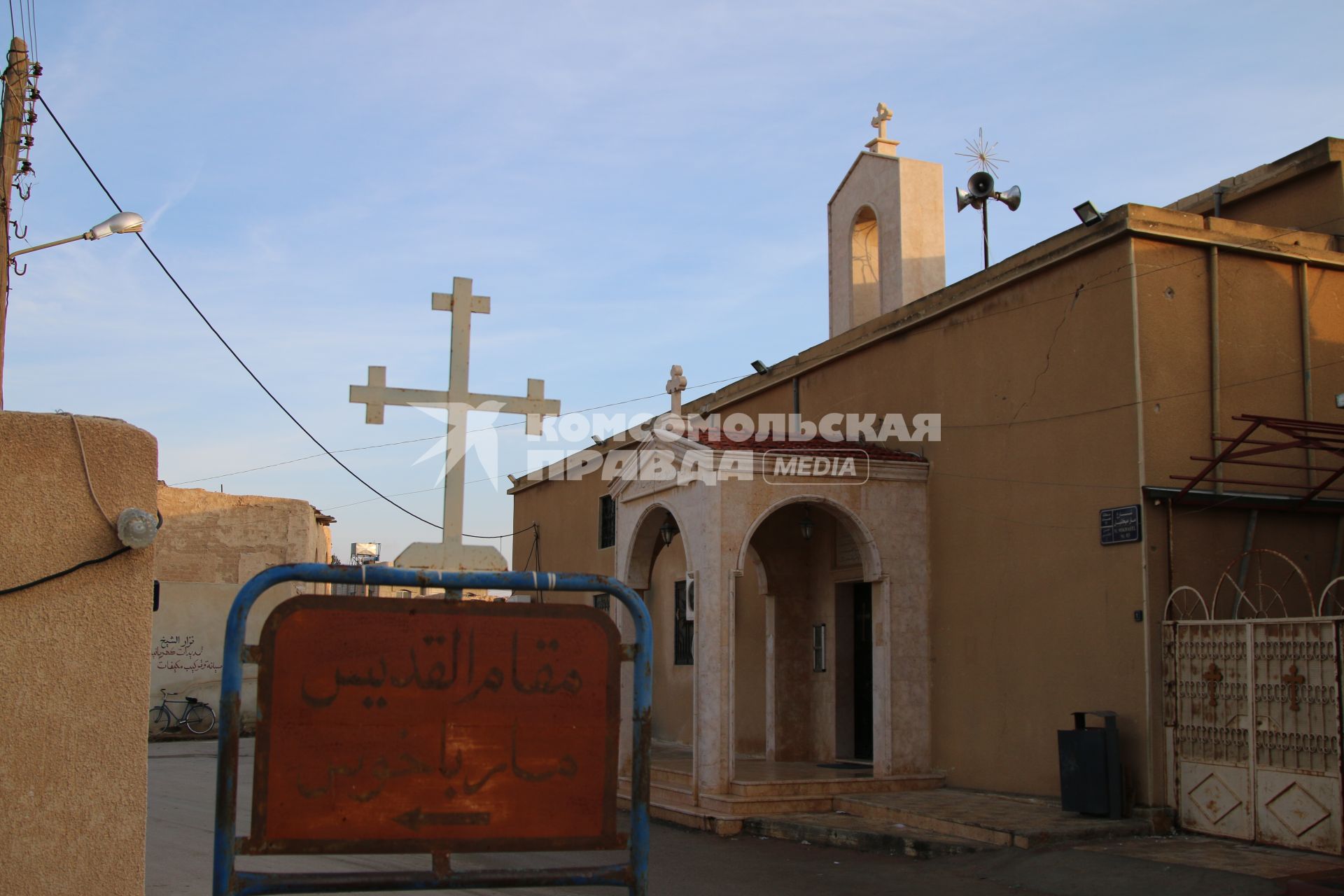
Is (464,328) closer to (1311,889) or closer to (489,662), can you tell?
(489,662)

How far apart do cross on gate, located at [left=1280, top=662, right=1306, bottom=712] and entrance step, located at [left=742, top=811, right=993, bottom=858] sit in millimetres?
2668

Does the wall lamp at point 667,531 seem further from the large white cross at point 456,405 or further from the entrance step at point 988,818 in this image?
the large white cross at point 456,405

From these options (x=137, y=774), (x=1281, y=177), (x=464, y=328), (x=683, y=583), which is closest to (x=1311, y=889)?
(x=464, y=328)

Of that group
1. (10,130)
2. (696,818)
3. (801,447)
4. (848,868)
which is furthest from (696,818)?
(10,130)

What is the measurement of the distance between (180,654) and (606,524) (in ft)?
41.3

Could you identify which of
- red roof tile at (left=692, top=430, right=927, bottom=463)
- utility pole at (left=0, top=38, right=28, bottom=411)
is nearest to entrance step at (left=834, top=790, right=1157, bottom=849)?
red roof tile at (left=692, top=430, right=927, bottom=463)

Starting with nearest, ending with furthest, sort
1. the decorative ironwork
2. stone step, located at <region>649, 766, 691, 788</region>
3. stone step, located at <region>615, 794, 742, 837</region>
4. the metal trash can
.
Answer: the metal trash can
the decorative ironwork
stone step, located at <region>615, 794, 742, 837</region>
stone step, located at <region>649, 766, 691, 788</region>

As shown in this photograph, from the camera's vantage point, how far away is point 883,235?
1631 cm

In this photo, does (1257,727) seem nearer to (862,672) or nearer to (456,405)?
(862,672)

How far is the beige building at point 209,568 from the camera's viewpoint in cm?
2798

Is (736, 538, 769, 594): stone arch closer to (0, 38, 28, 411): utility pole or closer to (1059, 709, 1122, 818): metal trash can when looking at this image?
(1059, 709, 1122, 818): metal trash can

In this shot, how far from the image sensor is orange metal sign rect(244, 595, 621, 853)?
13.3 ft

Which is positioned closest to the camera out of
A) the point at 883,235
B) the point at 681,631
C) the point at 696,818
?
the point at 696,818

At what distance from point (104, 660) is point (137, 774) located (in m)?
0.44
